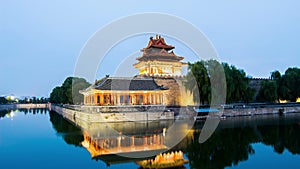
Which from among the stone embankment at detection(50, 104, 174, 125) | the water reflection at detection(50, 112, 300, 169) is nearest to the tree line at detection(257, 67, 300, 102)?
the stone embankment at detection(50, 104, 174, 125)

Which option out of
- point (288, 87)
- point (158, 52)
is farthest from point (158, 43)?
point (288, 87)

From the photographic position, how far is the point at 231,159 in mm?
8953

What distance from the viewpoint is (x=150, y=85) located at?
24.2 meters

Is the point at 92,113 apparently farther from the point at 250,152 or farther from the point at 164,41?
the point at 164,41

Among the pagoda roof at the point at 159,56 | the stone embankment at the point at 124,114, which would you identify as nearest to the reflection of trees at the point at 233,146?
the stone embankment at the point at 124,114

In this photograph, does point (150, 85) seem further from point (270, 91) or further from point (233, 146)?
point (270, 91)

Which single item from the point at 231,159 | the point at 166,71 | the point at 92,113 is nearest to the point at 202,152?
the point at 231,159

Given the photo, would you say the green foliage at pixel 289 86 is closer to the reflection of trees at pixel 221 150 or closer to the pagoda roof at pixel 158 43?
the pagoda roof at pixel 158 43

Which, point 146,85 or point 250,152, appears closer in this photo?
point 250,152

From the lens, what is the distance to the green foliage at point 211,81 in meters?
22.6

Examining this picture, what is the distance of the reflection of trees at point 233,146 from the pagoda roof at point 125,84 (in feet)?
→ 32.5

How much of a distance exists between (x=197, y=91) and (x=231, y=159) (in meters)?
14.4

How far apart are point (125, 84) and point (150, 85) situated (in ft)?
8.85

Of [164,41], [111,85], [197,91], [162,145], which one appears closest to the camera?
[162,145]
